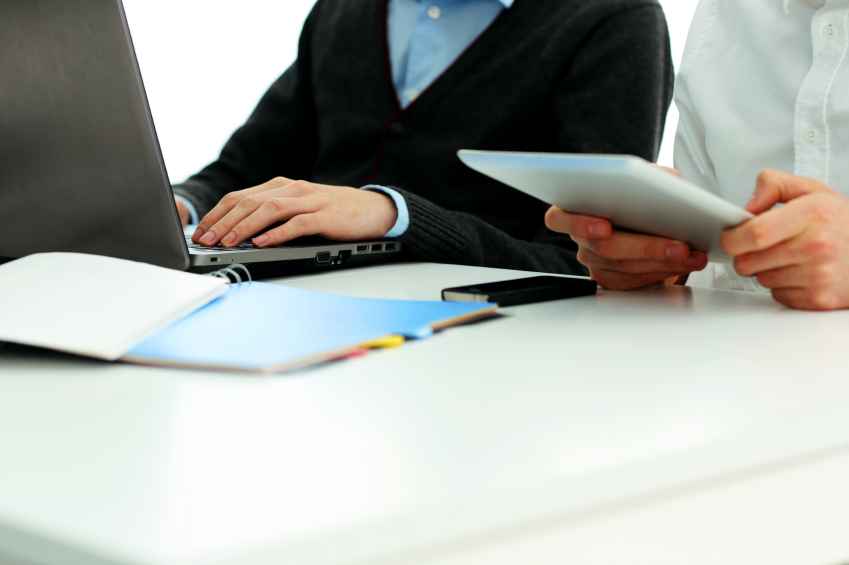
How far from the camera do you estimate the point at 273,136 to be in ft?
5.44

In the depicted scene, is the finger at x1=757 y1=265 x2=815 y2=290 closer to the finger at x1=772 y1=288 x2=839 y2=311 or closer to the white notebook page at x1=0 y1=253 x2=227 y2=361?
the finger at x1=772 y1=288 x2=839 y2=311

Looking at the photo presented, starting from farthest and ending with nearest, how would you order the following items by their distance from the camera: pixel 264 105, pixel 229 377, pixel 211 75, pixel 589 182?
1. pixel 211 75
2. pixel 264 105
3. pixel 589 182
4. pixel 229 377

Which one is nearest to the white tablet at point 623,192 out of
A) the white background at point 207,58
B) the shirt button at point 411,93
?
the shirt button at point 411,93

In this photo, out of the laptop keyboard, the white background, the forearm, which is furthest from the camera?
the white background

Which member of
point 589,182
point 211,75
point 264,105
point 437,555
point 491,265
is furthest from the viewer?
point 211,75

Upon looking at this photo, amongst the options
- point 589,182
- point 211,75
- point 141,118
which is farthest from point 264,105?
point 211,75

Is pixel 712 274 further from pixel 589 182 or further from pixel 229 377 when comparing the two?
pixel 229 377

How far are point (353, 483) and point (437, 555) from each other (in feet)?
0.13

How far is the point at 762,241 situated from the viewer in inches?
25.8

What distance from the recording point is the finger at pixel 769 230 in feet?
2.15

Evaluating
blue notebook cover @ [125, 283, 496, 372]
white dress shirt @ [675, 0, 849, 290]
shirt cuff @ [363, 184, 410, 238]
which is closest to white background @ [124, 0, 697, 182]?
white dress shirt @ [675, 0, 849, 290]

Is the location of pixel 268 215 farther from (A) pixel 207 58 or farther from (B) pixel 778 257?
(A) pixel 207 58

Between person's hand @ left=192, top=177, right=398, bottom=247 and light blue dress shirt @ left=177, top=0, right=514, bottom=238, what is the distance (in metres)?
0.49

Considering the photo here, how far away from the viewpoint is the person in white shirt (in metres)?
0.68
